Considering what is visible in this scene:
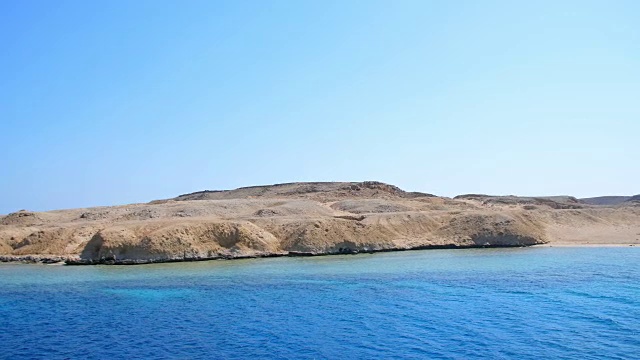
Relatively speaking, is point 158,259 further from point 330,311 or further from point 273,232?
point 330,311

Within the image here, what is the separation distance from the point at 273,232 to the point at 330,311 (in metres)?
27.8

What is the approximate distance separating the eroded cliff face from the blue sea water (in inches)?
193

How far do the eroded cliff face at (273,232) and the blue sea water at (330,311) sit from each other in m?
4.91

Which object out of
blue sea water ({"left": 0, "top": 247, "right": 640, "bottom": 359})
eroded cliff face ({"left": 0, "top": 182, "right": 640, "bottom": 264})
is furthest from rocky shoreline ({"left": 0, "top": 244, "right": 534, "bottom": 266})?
Result: blue sea water ({"left": 0, "top": 247, "right": 640, "bottom": 359})

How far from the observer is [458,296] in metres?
28.7

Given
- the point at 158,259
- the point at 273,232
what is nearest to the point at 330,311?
the point at 158,259

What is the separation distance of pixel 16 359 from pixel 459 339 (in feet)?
52.0

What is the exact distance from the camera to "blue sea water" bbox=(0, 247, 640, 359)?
1959 centimetres

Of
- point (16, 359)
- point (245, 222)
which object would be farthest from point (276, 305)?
point (245, 222)

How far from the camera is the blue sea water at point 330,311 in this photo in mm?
19594

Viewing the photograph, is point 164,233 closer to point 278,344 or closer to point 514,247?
point 278,344

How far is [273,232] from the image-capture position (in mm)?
53094

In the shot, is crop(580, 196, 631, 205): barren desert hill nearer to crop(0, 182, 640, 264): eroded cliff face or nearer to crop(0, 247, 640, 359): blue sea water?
crop(0, 182, 640, 264): eroded cliff face

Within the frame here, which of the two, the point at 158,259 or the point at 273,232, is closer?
the point at 158,259
